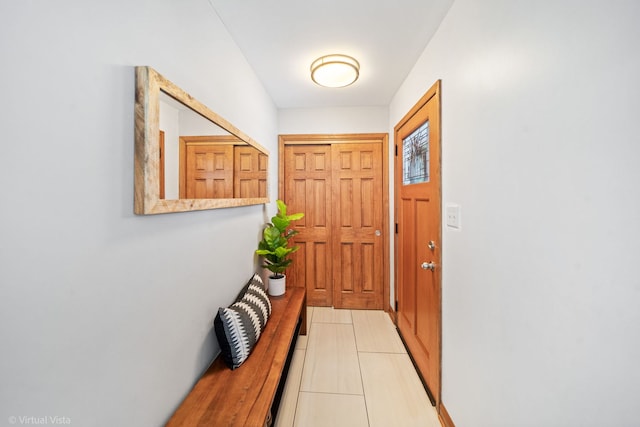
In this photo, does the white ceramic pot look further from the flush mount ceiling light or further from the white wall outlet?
the flush mount ceiling light

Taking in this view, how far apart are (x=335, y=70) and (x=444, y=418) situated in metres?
2.58

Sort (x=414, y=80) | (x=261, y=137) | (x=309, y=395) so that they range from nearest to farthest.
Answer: (x=309, y=395) < (x=414, y=80) < (x=261, y=137)

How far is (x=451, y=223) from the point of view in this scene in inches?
59.3

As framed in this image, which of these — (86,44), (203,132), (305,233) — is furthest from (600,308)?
(305,233)

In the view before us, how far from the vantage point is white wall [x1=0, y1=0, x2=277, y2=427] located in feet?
1.93

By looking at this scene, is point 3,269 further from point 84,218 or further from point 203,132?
point 203,132

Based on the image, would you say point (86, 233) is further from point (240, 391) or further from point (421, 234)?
point (421, 234)

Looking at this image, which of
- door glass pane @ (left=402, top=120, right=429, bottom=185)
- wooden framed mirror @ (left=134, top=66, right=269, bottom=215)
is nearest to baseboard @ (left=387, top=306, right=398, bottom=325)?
door glass pane @ (left=402, top=120, right=429, bottom=185)

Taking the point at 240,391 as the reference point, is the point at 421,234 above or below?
above

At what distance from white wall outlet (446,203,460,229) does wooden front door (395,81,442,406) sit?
12 cm

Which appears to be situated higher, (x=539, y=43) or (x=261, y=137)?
(x=261, y=137)

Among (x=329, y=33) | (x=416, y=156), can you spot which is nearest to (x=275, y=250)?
(x=416, y=156)

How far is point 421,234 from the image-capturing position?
204 cm

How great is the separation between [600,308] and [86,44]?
5.27ft
